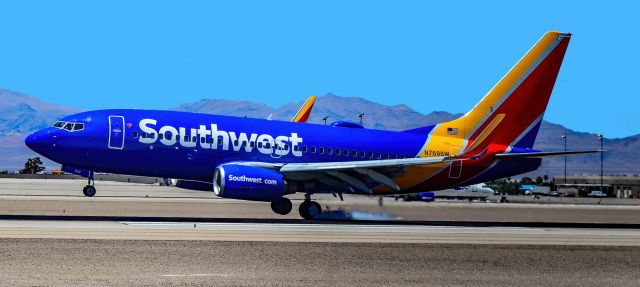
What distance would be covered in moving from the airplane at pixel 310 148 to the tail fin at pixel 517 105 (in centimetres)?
5

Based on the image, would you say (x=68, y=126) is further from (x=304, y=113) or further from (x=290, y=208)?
(x=304, y=113)

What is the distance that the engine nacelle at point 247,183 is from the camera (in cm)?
3944

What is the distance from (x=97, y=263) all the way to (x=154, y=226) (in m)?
12.3

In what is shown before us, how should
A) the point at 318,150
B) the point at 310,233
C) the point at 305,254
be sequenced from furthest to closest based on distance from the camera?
1. the point at 318,150
2. the point at 310,233
3. the point at 305,254

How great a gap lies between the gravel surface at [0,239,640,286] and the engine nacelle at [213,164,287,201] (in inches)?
438

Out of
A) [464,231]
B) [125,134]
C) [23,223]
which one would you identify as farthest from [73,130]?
[464,231]

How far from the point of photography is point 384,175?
43.1 m

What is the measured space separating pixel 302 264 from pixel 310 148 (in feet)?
70.0

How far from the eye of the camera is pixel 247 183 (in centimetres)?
3959

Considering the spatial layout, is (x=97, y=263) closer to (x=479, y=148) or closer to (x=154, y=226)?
(x=154, y=226)

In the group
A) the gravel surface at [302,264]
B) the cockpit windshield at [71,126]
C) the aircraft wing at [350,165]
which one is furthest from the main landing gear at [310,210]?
the gravel surface at [302,264]

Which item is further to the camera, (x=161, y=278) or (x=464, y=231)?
(x=464, y=231)

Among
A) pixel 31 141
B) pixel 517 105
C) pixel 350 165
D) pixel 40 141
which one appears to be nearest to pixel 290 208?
pixel 350 165

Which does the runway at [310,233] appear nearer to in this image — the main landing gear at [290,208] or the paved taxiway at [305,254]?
the paved taxiway at [305,254]
